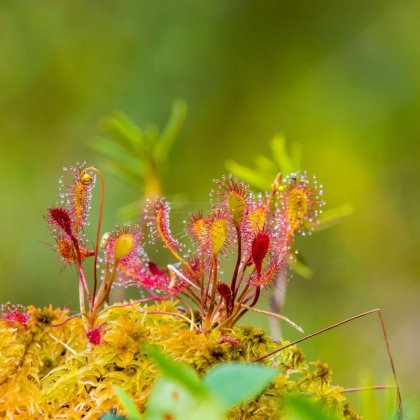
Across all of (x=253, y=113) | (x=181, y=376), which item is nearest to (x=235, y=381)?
(x=181, y=376)

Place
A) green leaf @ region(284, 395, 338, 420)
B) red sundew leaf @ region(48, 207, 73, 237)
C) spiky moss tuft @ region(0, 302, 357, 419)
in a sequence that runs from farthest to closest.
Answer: red sundew leaf @ region(48, 207, 73, 237), spiky moss tuft @ region(0, 302, 357, 419), green leaf @ region(284, 395, 338, 420)

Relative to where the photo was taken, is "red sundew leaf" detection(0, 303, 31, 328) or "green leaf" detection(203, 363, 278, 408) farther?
"red sundew leaf" detection(0, 303, 31, 328)

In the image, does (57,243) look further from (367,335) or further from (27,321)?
(367,335)

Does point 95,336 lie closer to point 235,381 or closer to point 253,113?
point 235,381

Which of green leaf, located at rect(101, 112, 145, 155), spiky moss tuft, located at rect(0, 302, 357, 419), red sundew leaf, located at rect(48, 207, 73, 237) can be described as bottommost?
spiky moss tuft, located at rect(0, 302, 357, 419)

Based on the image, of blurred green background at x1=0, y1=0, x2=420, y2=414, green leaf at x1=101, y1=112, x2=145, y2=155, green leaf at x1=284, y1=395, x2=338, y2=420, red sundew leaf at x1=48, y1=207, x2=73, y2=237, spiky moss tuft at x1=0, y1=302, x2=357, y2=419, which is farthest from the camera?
blurred green background at x1=0, y1=0, x2=420, y2=414

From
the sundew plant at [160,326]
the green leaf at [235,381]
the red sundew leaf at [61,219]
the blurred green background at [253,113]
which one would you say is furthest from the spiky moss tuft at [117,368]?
the blurred green background at [253,113]

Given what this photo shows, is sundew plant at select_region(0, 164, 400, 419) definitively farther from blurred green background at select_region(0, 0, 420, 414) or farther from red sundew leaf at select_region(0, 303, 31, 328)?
blurred green background at select_region(0, 0, 420, 414)

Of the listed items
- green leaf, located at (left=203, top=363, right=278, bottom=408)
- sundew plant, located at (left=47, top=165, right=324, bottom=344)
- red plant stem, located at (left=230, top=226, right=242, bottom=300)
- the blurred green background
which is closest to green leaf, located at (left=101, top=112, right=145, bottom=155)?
sundew plant, located at (left=47, top=165, right=324, bottom=344)
